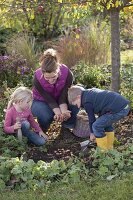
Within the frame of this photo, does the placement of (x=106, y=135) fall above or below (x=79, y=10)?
below

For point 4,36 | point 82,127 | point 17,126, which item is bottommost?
point 4,36

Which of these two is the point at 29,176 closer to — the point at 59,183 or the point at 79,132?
the point at 59,183

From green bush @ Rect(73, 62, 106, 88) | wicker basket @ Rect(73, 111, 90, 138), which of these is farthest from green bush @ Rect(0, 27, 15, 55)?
wicker basket @ Rect(73, 111, 90, 138)

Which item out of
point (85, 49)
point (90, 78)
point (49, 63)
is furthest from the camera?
point (85, 49)

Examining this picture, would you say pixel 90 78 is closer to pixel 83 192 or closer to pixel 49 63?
pixel 49 63

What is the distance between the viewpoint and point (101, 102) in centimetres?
473

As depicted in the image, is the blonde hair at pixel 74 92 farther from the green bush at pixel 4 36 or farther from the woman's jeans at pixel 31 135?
the green bush at pixel 4 36

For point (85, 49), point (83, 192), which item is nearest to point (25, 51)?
point (85, 49)

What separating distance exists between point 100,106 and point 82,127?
79 cm

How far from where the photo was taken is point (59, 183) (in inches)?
158

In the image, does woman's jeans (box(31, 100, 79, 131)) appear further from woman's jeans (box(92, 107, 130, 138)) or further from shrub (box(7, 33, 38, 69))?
shrub (box(7, 33, 38, 69))

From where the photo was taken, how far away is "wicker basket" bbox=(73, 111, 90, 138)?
5.45m

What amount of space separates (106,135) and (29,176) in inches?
43.8

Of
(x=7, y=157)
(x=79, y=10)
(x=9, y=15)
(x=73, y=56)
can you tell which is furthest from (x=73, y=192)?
(x=73, y=56)
